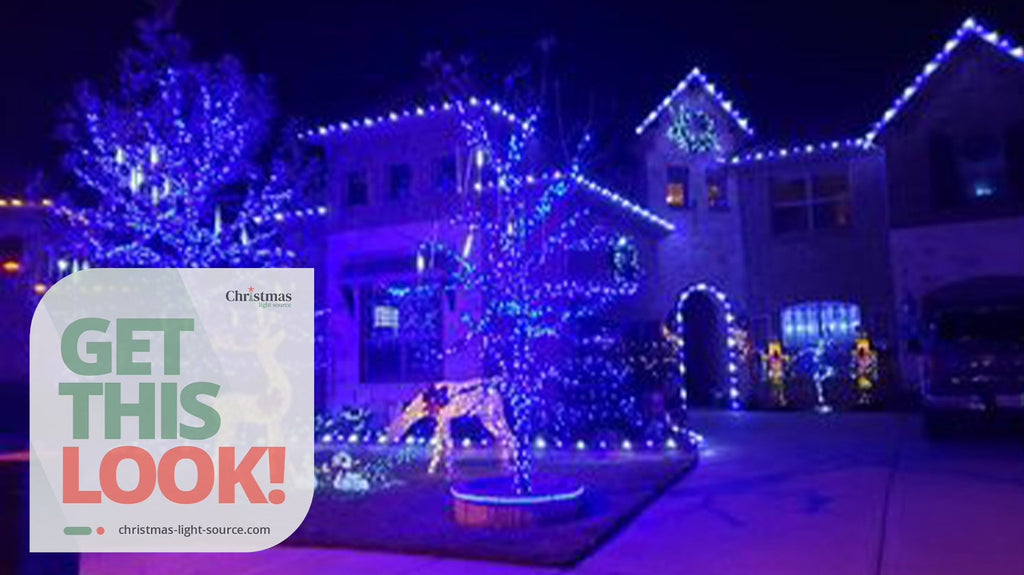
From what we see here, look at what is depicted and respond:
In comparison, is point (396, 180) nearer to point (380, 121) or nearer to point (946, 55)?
point (380, 121)

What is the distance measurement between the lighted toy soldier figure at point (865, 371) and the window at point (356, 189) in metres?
11.0

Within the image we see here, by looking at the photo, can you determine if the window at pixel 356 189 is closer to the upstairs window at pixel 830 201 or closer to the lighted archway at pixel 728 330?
the lighted archway at pixel 728 330

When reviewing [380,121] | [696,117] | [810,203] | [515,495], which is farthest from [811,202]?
[515,495]

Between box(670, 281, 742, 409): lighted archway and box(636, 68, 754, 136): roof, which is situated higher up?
box(636, 68, 754, 136): roof

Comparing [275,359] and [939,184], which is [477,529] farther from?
[939,184]

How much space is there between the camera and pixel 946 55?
1777 cm

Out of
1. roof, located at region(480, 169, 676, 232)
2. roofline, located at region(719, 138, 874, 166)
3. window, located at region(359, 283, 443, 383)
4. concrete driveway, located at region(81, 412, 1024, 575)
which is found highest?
roofline, located at region(719, 138, 874, 166)

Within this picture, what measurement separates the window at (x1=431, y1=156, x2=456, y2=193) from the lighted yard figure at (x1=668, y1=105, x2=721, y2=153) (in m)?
5.92

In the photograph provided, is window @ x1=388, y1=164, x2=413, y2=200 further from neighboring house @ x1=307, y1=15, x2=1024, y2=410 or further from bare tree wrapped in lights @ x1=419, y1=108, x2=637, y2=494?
bare tree wrapped in lights @ x1=419, y1=108, x2=637, y2=494

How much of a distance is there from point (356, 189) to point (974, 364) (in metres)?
12.1

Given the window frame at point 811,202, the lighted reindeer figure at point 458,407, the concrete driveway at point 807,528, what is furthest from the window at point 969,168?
the lighted reindeer figure at point 458,407

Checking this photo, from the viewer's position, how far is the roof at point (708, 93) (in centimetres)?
2058

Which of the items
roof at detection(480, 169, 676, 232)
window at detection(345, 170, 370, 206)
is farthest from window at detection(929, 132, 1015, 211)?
window at detection(345, 170, 370, 206)

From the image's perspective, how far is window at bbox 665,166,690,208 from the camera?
68.6 feet
